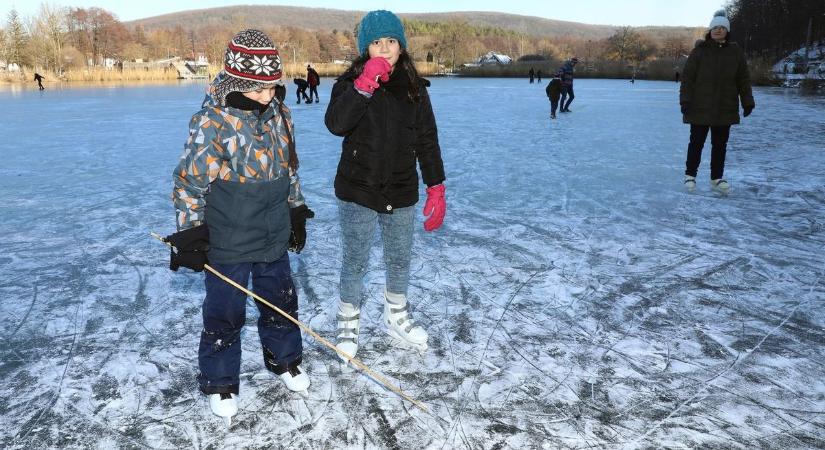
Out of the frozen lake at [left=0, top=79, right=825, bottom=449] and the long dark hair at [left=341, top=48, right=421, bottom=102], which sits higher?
the long dark hair at [left=341, top=48, right=421, bottom=102]

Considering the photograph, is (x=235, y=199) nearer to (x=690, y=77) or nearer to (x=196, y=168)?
(x=196, y=168)

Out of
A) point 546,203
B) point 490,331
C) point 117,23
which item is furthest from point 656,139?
point 117,23

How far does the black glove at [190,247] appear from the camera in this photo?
2.04 metres

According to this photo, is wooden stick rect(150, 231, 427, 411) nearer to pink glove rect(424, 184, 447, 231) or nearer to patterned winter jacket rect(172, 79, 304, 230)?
patterned winter jacket rect(172, 79, 304, 230)

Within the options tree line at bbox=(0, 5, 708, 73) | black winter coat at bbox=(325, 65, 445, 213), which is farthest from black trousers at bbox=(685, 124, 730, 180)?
tree line at bbox=(0, 5, 708, 73)

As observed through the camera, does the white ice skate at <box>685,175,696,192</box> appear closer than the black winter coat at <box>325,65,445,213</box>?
No

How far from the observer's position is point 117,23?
111 m

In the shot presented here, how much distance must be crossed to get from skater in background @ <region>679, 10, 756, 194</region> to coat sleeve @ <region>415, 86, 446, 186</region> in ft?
12.9

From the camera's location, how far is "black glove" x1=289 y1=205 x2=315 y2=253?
2.39m

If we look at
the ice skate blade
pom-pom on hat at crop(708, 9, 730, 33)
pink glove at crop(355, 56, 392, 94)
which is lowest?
the ice skate blade

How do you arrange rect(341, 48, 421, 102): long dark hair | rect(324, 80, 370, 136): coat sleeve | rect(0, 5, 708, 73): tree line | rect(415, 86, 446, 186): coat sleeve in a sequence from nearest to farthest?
rect(324, 80, 370, 136): coat sleeve
rect(341, 48, 421, 102): long dark hair
rect(415, 86, 446, 186): coat sleeve
rect(0, 5, 708, 73): tree line

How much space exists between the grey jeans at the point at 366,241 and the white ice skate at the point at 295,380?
44cm

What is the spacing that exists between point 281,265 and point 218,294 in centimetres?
28

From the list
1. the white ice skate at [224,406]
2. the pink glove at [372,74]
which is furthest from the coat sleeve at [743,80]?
the white ice skate at [224,406]
